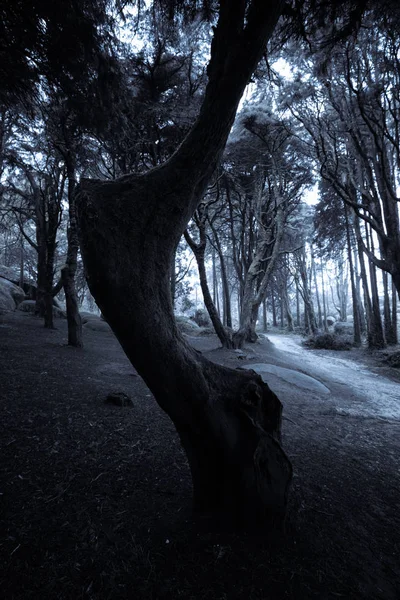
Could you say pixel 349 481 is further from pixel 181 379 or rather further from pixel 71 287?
pixel 71 287

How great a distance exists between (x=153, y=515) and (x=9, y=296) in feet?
60.9

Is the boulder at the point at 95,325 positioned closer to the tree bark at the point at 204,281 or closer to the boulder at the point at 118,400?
the tree bark at the point at 204,281

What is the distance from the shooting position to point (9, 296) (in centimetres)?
1661

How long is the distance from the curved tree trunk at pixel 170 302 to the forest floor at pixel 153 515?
12.3 inches

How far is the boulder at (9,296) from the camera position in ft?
51.2

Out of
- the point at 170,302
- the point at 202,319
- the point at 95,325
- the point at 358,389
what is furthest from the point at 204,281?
the point at 202,319

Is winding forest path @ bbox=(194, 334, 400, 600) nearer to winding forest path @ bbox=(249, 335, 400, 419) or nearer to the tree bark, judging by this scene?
winding forest path @ bbox=(249, 335, 400, 419)

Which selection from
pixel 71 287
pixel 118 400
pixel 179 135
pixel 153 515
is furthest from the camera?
pixel 179 135

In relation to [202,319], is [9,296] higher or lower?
higher

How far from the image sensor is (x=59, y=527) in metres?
1.85

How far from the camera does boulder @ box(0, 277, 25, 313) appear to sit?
1562 centimetres

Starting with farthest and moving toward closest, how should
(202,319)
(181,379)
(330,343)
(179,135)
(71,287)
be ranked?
(202,319) < (330,343) < (179,135) < (71,287) < (181,379)

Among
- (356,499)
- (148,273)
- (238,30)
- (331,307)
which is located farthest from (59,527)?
(331,307)

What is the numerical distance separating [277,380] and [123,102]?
7.15 metres
